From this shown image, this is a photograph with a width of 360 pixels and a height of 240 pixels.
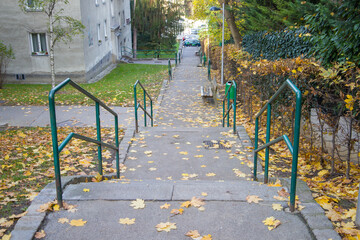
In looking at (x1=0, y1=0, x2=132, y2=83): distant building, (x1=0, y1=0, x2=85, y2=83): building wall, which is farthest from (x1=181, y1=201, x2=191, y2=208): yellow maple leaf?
(x1=0, y1=0, x2=85, y2=83): building wall

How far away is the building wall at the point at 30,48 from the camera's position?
18.6 meters

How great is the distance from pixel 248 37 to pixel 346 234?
12.6 m

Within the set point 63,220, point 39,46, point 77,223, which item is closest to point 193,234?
point 77,223

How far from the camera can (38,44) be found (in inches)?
757

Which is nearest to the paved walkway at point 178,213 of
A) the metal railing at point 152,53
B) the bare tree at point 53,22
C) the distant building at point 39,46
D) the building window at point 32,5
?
the bare tree at point 53,22

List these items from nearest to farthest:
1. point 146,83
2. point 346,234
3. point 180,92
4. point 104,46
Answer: point 346,234 → point 180,92 → point 146,83 → point 104,46

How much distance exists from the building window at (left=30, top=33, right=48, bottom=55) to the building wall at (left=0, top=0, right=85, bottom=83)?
0.18 metres

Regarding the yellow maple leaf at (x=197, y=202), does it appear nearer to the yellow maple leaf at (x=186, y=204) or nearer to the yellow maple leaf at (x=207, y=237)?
the yellow maple leaf at (x=186, y=204)

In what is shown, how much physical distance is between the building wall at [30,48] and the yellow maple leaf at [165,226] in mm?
17629

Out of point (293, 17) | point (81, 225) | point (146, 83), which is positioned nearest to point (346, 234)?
point (81, 225)

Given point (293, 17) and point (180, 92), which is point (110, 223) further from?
point (180, 92)

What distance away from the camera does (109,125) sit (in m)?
9.34

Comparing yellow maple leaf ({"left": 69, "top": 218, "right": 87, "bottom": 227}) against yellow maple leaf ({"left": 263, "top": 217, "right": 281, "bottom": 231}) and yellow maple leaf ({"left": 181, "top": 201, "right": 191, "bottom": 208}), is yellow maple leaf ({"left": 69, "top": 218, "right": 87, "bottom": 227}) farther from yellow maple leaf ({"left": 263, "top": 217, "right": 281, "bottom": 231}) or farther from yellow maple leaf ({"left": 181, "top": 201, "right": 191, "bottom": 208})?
yellow maple leaf ({"left": 263, "top": 217, "right": 281, "bottom": 231})

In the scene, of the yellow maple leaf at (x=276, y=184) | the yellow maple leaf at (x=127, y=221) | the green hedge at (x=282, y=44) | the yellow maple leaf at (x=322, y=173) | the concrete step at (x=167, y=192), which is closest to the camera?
the yellow maple leaf at (x=127, y=221)
